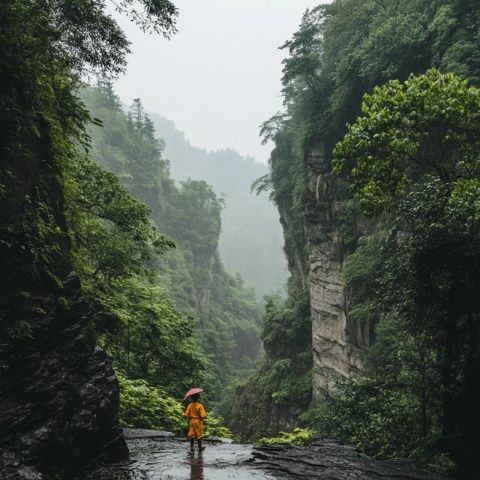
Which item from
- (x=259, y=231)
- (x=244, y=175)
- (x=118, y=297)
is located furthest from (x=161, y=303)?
(x=244, y=175)

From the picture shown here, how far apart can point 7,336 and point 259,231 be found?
532ft

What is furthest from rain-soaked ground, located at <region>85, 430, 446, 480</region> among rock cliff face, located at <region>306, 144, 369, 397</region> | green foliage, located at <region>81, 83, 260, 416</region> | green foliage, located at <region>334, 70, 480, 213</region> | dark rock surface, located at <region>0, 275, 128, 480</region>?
green foliage, located at <region>81, 83, 260, 416</region>

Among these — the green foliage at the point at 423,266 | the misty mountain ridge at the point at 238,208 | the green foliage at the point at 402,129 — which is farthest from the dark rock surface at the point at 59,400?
the misty mountain ridge at the point at 238,208

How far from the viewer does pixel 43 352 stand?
256 inches

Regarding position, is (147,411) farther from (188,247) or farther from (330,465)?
(188,247)

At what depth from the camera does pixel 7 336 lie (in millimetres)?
5887

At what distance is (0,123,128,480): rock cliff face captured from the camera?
5.81m

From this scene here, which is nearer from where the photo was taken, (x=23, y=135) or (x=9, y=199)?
(x=9, y=199)

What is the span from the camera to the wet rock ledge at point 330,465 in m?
8.06

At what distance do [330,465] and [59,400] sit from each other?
540cm

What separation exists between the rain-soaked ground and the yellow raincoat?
42 centimetres

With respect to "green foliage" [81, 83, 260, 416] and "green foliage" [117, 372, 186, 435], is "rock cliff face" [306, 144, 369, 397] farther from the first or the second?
"green foliage" [81, 83, 260, 416]

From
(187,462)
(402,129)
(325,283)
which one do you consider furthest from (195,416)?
(325,283)

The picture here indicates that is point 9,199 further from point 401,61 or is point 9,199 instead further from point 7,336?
point 401,61
